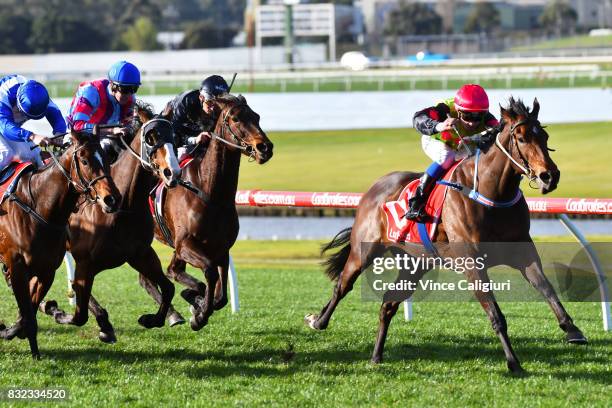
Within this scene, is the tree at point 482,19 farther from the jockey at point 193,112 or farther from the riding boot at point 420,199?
the riding boot at point 420,199

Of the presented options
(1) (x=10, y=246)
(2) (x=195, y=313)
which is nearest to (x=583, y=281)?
(2) (x=195, y=313)

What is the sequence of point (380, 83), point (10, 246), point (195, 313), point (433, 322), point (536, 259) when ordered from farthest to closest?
point (380, 83) → point (433, 322) → point (195, 313) → point (10, 246) → point (536, 259)

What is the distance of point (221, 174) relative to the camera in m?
7.33

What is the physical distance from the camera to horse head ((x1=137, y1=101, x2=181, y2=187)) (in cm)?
670

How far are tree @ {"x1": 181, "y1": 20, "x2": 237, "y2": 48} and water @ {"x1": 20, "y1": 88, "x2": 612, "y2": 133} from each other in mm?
51777

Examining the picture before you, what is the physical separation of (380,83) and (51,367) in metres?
39.4

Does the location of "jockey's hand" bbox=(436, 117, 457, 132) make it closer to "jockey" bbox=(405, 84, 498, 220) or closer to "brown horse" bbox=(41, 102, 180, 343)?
"jockey" bbox=(405, 84, 498, 220)

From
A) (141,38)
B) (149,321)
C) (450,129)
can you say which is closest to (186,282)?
(149,321)

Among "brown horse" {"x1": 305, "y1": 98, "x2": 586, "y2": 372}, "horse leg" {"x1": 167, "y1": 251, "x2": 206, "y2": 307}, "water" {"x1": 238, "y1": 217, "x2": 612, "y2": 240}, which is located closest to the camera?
"brown horse" {"x1": 305, "y1": 98, "x2": 586, "y2": 372}

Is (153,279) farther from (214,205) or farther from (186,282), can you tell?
(214,205)

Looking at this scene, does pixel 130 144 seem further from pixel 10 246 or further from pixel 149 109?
pixel 10 246

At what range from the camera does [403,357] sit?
688cm

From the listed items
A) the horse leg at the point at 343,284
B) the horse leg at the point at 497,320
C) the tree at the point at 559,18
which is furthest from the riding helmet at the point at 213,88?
the tree at the point at 559,18

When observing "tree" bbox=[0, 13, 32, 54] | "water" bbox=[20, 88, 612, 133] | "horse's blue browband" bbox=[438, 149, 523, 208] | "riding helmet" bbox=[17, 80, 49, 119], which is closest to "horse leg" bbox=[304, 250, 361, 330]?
"horse's blue browband" bbox=[438, 149, 523, 208]
